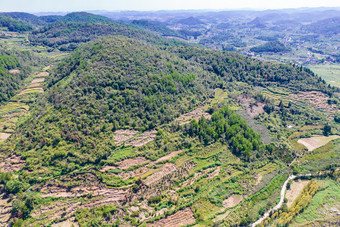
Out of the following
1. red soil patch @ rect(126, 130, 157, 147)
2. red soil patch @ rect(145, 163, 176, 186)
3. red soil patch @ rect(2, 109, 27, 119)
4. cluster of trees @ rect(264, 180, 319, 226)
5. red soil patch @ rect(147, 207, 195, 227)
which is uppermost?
red soil patch @ rect(2, 109, 27, 119)

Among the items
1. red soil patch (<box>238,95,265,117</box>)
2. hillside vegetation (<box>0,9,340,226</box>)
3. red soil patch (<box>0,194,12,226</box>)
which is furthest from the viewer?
red soil patch (<box>238,95,265,117</box>)

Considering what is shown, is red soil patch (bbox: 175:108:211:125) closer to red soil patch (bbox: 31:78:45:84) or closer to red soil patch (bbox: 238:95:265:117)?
red soil patch (bbox: 238:95:265:117)

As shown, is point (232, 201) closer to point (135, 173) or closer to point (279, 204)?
point (279, 204)

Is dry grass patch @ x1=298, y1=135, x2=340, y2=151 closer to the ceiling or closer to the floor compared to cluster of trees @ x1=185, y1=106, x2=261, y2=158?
closer to the floor

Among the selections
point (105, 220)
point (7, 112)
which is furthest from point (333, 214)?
point (7, 112)

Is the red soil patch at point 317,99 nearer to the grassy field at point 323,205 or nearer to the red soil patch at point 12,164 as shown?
the grassy field at point 323,205

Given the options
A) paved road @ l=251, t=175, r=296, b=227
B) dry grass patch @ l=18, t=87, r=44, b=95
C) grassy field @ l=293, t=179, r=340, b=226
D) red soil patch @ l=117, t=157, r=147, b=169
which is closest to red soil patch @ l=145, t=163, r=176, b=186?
red soil patch @ l=117, t=157, r=147, b=169

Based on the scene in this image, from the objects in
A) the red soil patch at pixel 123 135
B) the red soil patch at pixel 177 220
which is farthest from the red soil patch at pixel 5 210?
the red soil patch at pixel 177 220
